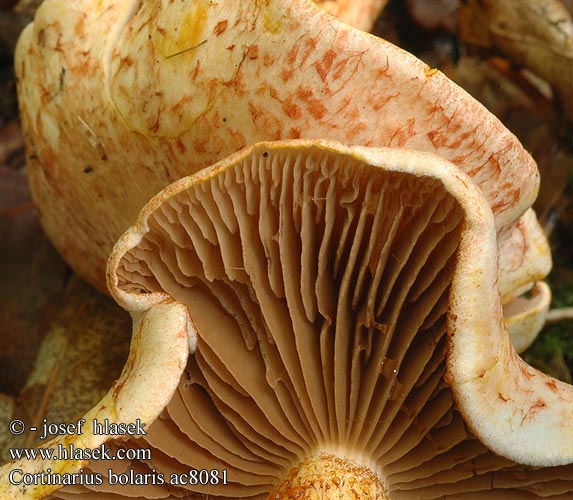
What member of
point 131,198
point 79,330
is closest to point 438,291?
point 131,198

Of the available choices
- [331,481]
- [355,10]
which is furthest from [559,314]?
[331,481]

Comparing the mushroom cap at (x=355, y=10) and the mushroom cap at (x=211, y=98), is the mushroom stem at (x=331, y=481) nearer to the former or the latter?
the mushroom cap at (x=211, y=98)

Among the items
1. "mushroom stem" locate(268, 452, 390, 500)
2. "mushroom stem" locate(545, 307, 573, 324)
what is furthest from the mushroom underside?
"mushroom stem" locate(545, 307, 573, 324)

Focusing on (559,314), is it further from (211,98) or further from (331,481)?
(211,98)

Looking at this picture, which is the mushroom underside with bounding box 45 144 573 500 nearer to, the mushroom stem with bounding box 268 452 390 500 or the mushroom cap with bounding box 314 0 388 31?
the mushroom stem with bounding box 268 452 390 500

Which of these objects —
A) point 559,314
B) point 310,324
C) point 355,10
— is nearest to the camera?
point 310,324

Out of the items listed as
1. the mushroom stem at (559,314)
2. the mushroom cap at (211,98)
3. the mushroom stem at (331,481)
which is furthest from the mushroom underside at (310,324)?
the mushroom stem at (559,314)
